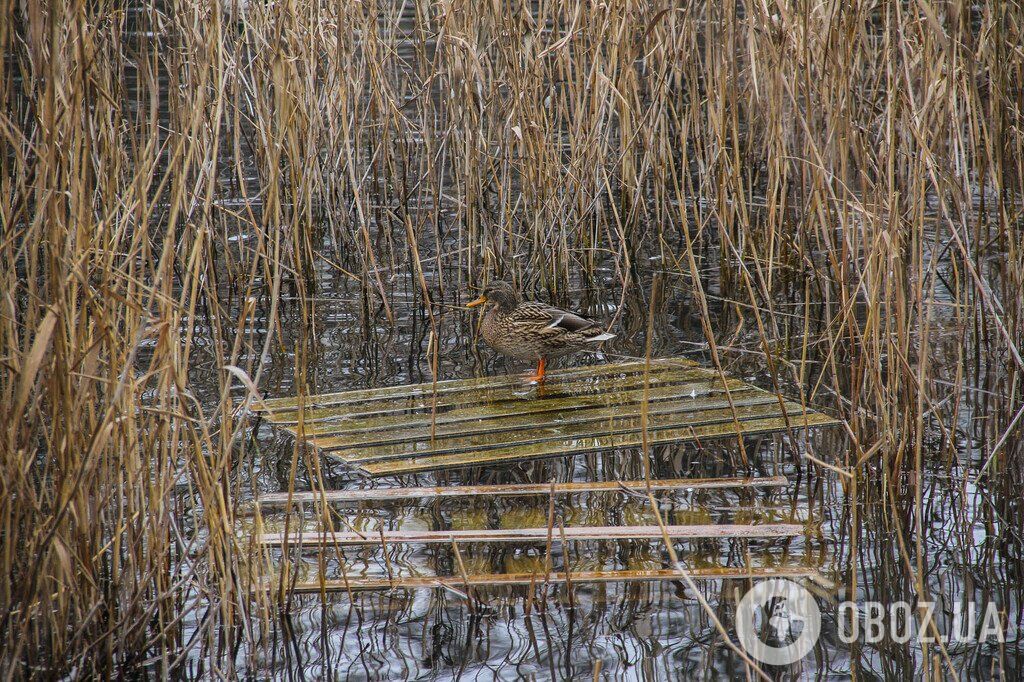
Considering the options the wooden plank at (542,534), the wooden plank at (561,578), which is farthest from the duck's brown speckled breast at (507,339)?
the wooden plank at (561,578)

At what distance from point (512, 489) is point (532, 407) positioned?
3.42 ft

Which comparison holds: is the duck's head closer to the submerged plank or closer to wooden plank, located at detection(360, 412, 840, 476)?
the submerged plank

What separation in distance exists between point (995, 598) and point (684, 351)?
2.75 m

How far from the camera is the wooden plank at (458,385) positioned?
17.1ft

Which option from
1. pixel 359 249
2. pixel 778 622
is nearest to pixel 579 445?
pixel 778 622

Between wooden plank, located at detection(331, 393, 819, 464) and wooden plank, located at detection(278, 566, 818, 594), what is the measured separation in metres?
1.07

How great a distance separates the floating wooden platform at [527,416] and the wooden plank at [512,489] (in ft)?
0.71

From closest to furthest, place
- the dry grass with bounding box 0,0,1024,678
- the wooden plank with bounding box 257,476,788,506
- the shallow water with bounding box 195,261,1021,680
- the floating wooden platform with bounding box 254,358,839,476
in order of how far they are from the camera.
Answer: the dry grass with bounding box 0,0,1024,678 → the shallow water with bounding box 195,261,1021,680 → the wooden plank with bounding box 257,476,788,506 → the floating wooden platform with bounding box 254,358,839,476

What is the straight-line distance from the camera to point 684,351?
5996 millimetres

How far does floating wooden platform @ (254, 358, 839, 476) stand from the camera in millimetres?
4625

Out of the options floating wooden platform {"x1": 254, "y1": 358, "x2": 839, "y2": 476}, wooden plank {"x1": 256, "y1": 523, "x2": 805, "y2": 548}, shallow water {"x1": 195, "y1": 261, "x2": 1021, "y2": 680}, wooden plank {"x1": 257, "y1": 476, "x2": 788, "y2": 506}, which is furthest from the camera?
floating wooden platform {"x1": 254, "y1": 358, "x2": 839, "y2": 476}

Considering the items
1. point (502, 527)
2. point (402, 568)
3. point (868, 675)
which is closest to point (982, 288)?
point (868, 675)

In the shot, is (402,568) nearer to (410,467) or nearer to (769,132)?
(410,467)

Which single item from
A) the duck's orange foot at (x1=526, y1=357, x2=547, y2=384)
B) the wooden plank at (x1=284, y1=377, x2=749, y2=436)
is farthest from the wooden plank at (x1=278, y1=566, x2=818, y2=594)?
the duck's orange foot at (x1=526, y1=357, x2=547, y2=384)
